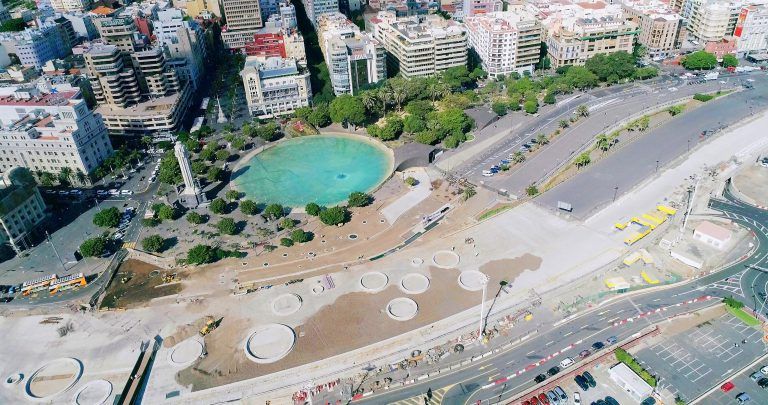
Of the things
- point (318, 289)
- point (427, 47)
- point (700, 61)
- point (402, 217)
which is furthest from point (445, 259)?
point (700, 61)

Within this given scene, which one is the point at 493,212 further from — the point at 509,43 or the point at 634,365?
the point at 509,43

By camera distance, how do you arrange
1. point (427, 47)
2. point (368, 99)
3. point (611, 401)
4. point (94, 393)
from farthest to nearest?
point (427, 47)
point (368, 99)
point (94, 393)
point (611, 401)

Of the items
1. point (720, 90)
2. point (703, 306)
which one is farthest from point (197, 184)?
point (720, 90)

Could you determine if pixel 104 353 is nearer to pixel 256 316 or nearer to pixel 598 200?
pixel 256 316

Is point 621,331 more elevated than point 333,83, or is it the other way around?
point 333,83

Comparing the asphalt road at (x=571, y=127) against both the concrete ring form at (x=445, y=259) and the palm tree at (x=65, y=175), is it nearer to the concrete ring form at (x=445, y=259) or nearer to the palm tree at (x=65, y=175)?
the concrete ring form at (x=445, y=259)

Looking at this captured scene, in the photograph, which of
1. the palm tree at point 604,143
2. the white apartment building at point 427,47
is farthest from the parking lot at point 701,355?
the white apartment building at point 427,47
